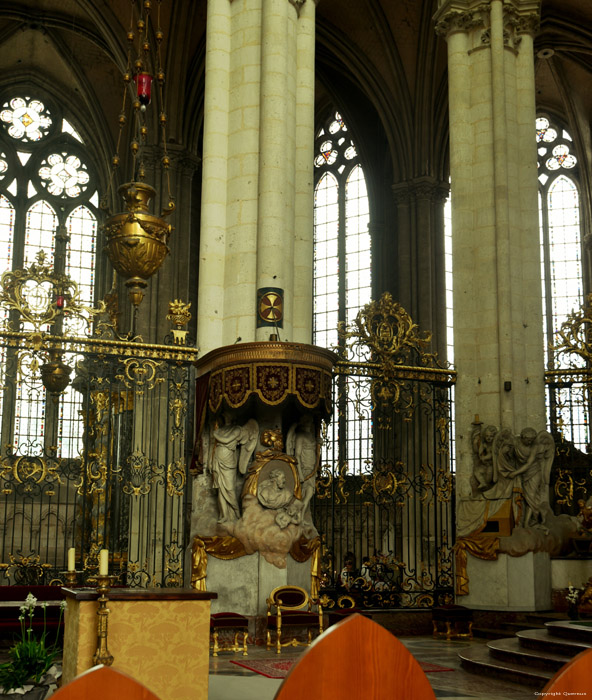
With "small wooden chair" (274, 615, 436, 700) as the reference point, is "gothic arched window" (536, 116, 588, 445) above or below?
above

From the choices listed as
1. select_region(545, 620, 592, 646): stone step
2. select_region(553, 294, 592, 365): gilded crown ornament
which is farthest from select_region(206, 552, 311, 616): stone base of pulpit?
select_region(553, 294, 592, 365): gilded crown ornament

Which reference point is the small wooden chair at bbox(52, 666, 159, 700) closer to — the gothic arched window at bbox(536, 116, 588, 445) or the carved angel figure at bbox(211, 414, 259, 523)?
the carved angel figure at bbox(211, 414, 259, 523)

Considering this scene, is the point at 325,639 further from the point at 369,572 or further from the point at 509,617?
the point at 369,572

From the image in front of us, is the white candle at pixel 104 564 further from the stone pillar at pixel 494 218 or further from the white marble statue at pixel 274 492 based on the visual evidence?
the stone pillar at pixel 494 218

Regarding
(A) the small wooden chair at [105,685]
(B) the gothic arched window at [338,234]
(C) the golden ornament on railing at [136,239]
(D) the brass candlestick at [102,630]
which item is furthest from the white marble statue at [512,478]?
(A) the small wooden chair at [105,685]

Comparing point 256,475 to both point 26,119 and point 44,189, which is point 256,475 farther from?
point 26,119

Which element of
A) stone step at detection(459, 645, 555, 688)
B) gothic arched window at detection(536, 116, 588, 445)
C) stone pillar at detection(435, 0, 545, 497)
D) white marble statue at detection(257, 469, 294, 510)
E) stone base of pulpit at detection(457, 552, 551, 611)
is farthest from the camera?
gothic arched window at detection(536, 116, 588, 445)

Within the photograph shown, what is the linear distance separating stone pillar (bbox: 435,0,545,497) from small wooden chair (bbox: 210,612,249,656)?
15.3 feet

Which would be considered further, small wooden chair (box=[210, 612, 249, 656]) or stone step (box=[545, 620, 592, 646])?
small wooden chair (box=[210, 612, 249, 656])

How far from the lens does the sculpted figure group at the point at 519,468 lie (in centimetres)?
1246

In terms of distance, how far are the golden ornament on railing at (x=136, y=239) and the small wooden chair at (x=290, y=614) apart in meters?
3.51

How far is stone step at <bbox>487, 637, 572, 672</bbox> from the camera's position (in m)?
8.31

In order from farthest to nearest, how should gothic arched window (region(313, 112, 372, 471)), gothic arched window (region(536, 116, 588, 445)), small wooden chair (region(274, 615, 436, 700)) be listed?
gothic arched window (region(313, 112, 372, 471)) < gothic arched window (region(536, 116, 588, 445)) < small wooden chair (region(274, 615, 436, 700))

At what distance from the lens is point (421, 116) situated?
70.8 ft
